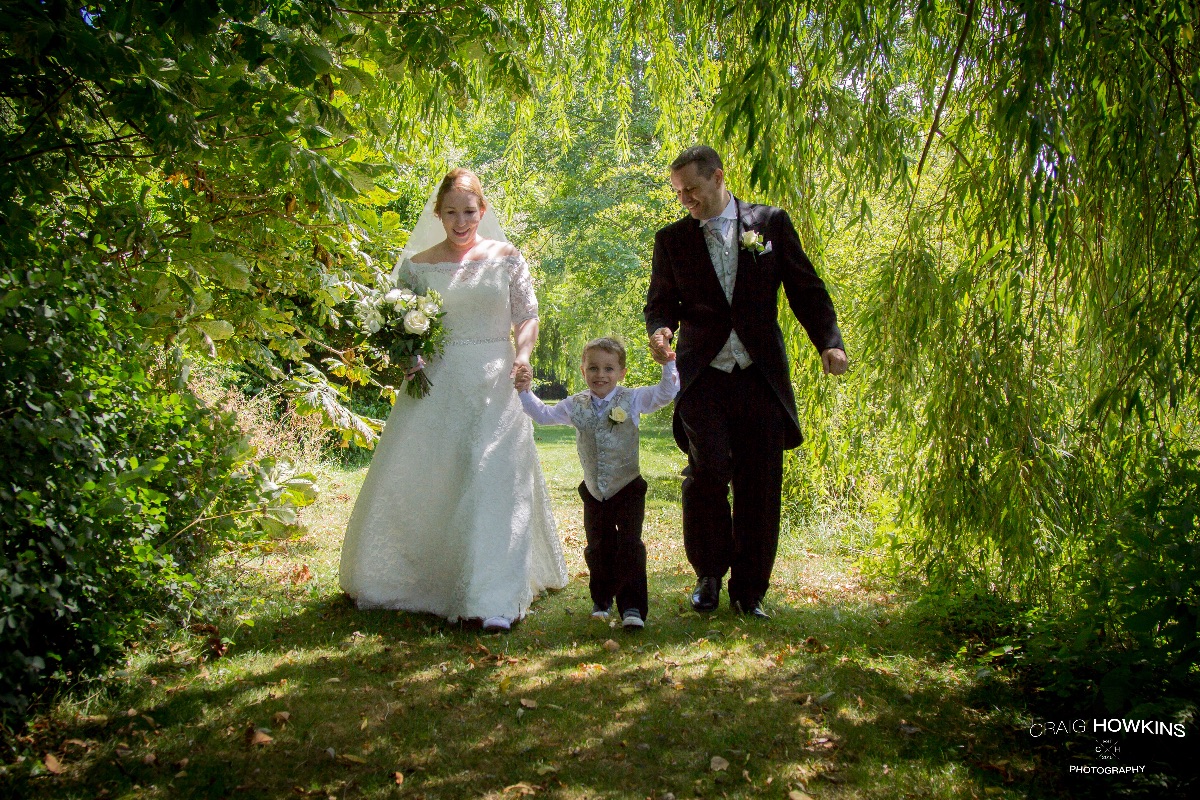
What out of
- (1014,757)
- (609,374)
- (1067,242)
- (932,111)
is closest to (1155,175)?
(1067,242)

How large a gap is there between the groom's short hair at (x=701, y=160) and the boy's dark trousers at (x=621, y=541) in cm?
156

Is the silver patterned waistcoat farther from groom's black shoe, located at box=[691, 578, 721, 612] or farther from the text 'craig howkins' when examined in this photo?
the text 'craig howkins'

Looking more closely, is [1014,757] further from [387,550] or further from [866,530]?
[866,530]

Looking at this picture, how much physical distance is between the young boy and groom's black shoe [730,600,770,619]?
1.69 ft

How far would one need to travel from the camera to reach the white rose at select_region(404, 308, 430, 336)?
4645 mm

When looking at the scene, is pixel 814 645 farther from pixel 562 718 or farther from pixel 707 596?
pixel 562 718

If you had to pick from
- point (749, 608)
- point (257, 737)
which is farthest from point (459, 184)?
point (257, 737)

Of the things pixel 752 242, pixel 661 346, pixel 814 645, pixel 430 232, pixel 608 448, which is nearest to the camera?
pixel 814 645

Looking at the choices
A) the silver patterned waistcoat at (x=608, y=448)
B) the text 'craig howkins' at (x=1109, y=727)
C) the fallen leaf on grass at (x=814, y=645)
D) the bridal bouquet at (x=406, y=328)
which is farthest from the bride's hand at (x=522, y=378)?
the text 'craig howkins' at (x=1109, y=727)

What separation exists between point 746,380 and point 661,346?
1.79 feet

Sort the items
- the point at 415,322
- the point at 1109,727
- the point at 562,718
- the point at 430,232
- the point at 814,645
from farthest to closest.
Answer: the point at 430,232
the point at 415,322
the point at 814,645
the point at 562,718
the point at 1109,727

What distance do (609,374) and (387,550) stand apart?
1537 millimetres

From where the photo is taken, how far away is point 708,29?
4688 mm

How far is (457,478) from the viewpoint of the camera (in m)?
4.81
